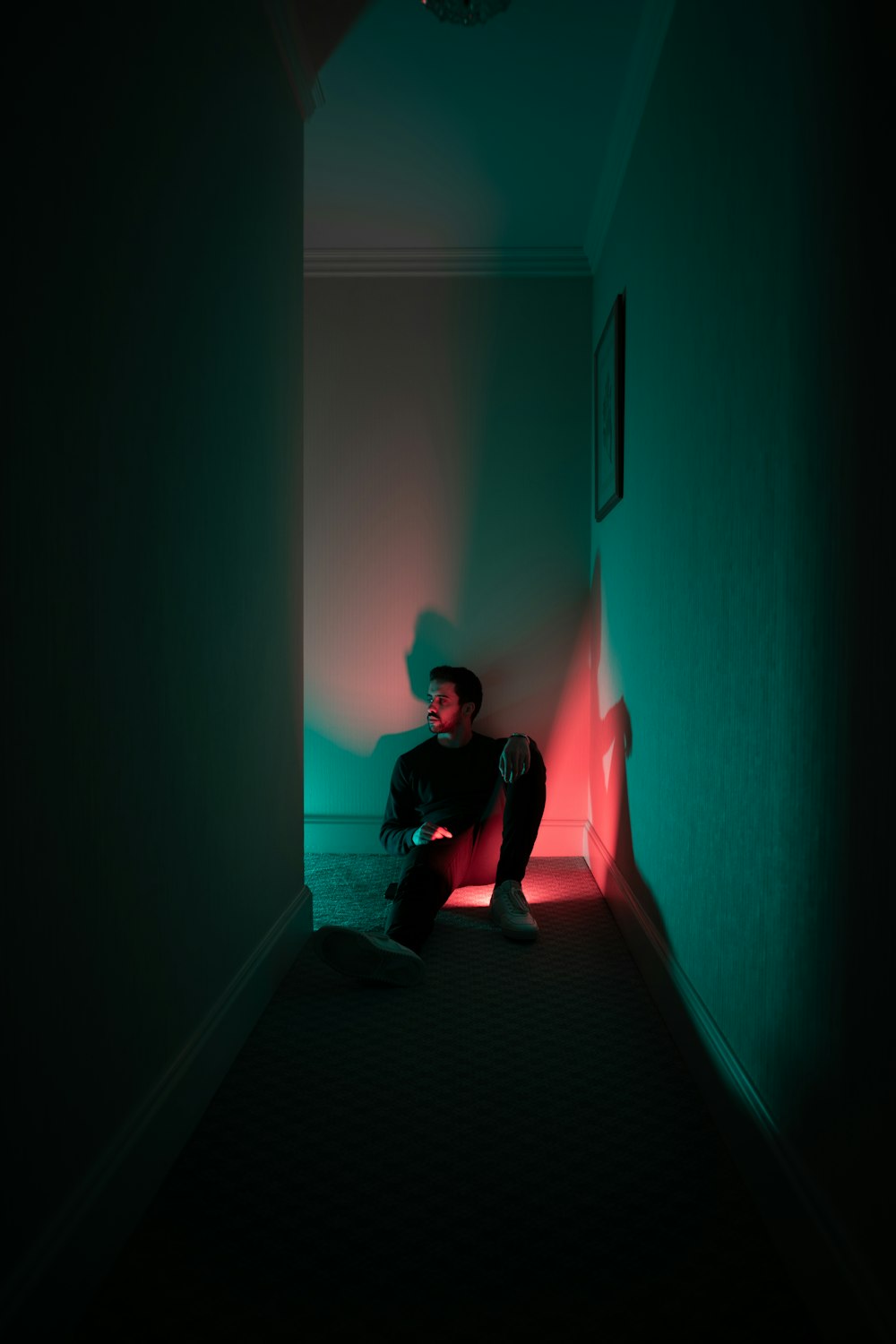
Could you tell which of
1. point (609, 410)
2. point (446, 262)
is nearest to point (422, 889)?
point (609, 410)

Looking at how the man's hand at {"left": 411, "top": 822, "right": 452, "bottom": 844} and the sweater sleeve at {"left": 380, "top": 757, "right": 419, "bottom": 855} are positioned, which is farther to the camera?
the sweater sleeve at {"left": 380, "top": 757, "right": 419, "bottom": 855}

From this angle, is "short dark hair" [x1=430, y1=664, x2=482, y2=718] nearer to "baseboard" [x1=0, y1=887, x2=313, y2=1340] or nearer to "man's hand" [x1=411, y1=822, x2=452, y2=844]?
"man's hand" [x1=411, y1=822, x2=452, y2=844]

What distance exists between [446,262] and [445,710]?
1967 millimetres

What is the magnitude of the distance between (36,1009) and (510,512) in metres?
3.04

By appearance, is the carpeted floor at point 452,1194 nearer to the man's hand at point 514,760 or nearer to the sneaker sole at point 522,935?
the sneaker sole at point 522,935

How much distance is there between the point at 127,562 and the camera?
4.27 feet

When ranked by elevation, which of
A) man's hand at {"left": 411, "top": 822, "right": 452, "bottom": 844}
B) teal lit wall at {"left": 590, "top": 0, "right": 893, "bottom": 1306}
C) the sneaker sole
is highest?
teal lit wall at {"left": 590, "top": 0, "right": 893, "bottom": 1306}

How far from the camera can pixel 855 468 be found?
1.05 m

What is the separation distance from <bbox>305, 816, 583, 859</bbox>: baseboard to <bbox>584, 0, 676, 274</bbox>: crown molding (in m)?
2.42

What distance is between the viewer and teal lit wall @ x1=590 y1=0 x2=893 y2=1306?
3.35 feet

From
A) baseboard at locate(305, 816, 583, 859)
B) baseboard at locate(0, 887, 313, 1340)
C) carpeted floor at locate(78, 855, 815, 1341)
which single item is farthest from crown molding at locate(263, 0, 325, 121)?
baseboard at locate(305, 816, 583, 859)

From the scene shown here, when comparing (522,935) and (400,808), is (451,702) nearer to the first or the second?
(400,808)

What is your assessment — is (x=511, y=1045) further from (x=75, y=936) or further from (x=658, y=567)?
(x=658, y=567)

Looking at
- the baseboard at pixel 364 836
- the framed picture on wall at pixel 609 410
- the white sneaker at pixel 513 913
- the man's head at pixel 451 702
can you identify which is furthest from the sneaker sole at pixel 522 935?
the framed picture on wall at pixel 609 410
